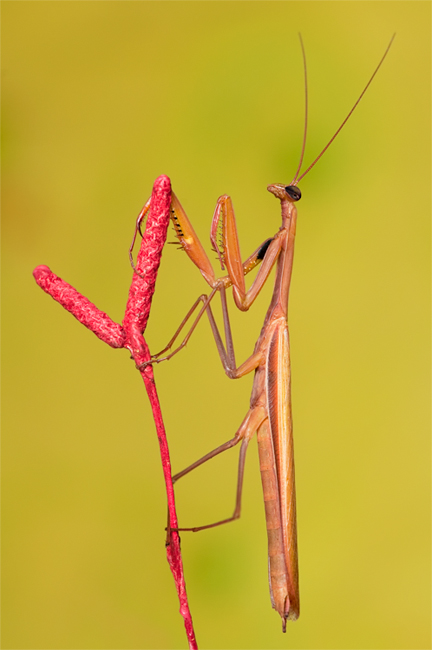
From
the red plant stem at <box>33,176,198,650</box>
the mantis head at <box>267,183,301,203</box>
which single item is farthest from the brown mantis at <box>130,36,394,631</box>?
the red plant stem at <box>33,176,198,650</box>

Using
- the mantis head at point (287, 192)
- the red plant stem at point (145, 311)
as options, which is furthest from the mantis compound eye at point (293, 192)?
the red plant stem at point (145, 311)

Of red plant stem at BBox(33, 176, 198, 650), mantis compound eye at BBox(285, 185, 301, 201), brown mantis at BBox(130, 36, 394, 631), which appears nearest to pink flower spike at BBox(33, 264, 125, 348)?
red plant stem at BBox(33, 176, 198, 650)

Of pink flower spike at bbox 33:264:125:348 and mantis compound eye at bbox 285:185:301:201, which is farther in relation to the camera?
mantis compound eye at bbox 285:185:301:201

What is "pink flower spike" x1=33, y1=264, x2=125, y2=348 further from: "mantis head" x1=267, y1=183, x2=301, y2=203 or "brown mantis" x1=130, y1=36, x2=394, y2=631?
"mantis head" x1=267, y1=183, x2=301, y2=203

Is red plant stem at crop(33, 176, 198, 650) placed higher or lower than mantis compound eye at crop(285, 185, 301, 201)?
lower

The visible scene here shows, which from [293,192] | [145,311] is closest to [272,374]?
[293,192]

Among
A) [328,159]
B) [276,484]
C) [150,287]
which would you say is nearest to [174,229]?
[150,287]

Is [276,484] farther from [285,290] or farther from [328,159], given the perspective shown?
[328,159]

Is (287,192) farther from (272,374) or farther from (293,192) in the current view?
(272,374)
